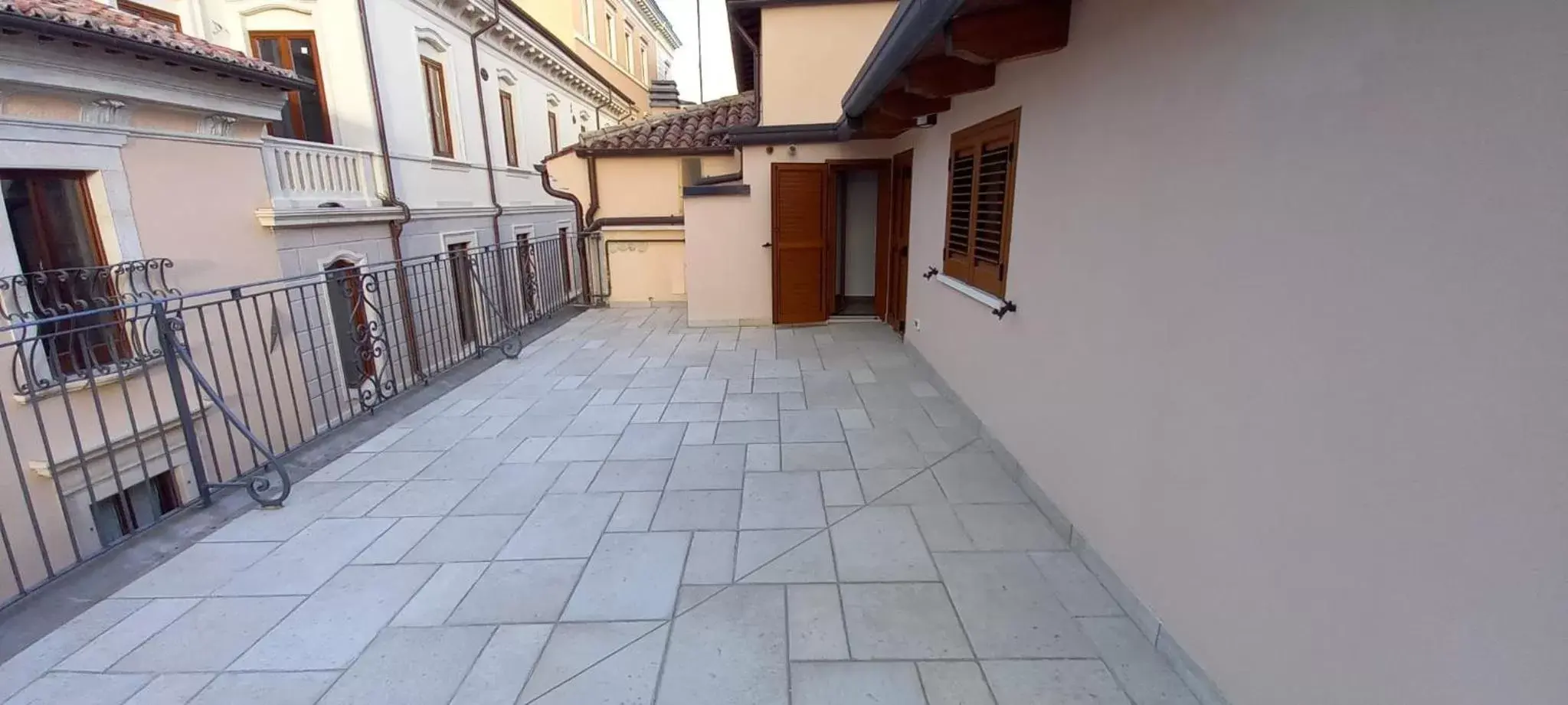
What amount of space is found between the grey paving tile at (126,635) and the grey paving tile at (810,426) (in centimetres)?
277

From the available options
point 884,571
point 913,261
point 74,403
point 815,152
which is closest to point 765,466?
point 884,571

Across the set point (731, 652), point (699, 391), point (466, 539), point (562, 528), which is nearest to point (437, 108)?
point (699, 391)

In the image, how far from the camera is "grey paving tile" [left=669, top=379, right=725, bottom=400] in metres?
4.60

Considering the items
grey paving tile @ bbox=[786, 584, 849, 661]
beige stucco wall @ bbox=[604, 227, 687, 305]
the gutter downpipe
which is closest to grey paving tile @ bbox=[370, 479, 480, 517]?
grey paving tile @ bbox=[786, 584, 849, 661]

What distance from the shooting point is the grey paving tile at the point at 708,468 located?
319 cm

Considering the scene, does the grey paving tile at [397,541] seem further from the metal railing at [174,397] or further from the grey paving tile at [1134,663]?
the grey paving tile at [1134,663]

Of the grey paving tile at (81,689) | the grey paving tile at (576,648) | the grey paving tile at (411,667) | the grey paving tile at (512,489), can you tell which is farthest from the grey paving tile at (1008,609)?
the grey paving tile at (81,689)

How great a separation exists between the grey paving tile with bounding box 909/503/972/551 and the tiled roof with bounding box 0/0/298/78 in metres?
6.56

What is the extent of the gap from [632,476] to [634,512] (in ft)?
1.37

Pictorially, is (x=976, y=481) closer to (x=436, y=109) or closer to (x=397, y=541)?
(x=397, y=541)

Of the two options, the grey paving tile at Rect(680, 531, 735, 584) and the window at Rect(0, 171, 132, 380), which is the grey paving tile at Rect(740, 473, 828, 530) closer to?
the grey paving tile at Rect(680, 531, 735, 584)

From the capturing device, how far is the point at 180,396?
291 centimetres

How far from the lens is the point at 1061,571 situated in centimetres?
238

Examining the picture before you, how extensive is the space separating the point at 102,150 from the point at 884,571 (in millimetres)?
7008
